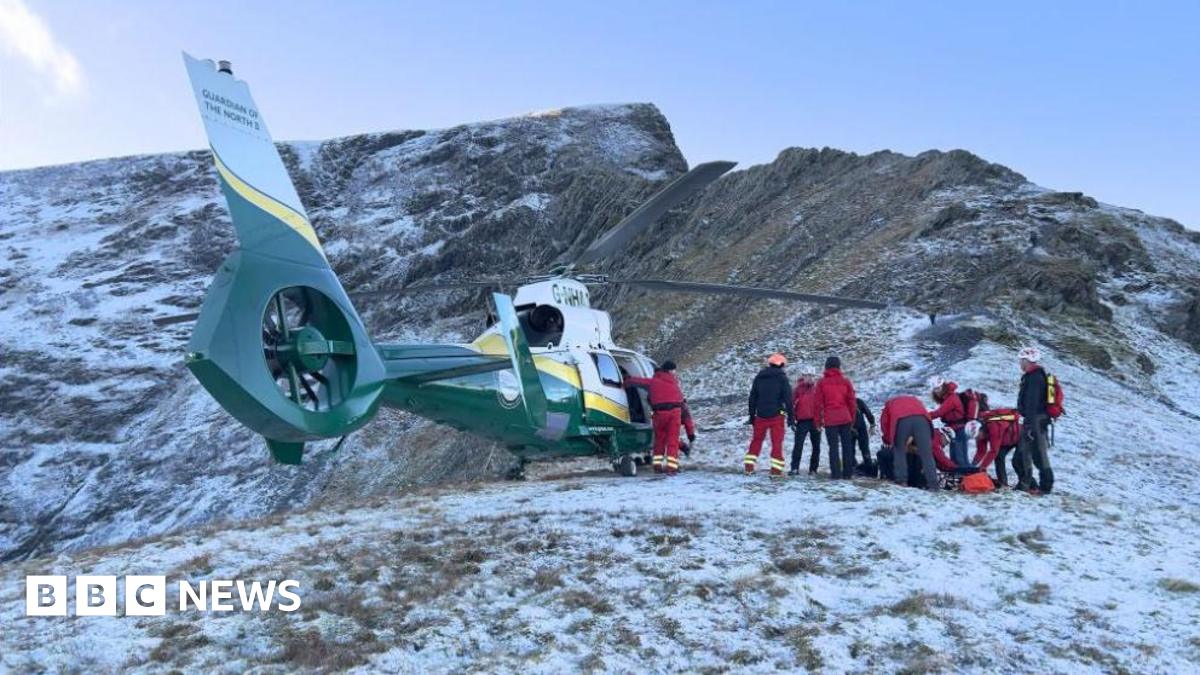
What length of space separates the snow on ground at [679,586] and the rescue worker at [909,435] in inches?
36.5

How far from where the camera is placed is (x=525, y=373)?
11.6 m

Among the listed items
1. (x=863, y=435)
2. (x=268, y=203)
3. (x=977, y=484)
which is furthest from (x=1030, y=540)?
(x=268, y=203)

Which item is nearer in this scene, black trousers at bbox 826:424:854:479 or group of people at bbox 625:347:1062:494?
group of people at bbox 625:347:1062:494

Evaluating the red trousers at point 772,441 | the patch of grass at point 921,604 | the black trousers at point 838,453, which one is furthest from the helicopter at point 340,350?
the patch of grass at point 921,604

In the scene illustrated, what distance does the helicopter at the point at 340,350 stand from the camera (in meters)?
7.94

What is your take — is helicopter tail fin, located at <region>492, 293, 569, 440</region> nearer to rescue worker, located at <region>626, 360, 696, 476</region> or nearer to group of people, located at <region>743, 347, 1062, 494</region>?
rescue worker, located at <region>626, 360, 696, 476</region>

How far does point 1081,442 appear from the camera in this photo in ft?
49.0

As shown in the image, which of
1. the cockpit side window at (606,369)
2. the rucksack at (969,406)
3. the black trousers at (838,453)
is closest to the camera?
the black trousers at (838,453)

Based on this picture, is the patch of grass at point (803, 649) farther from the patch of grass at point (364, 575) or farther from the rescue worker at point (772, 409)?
the rescue worker at point (772, 409)

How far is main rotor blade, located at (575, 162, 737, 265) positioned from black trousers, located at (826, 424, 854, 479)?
3657mm

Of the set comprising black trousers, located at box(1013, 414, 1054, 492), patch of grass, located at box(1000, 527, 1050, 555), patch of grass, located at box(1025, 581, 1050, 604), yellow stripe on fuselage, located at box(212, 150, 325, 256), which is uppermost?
yellow stripe on fuselage, located at box(212, 150, 325, 256)

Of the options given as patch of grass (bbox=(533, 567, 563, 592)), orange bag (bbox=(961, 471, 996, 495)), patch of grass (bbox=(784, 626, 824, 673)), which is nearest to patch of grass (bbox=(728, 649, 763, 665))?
patch of grass (bbox=(784, 626, 824, 673))

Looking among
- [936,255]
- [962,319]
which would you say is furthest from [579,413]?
[936,255]

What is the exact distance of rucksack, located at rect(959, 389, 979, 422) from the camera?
1239cm
